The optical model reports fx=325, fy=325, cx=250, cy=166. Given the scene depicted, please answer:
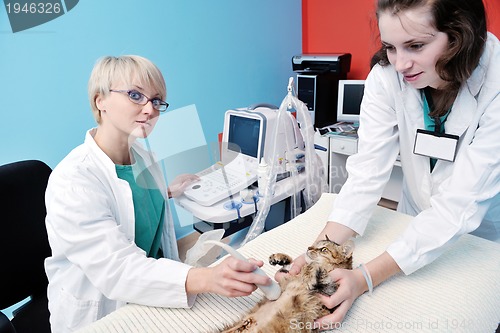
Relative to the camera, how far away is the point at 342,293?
29.9 inches

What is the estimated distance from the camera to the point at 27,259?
1238 millimetres

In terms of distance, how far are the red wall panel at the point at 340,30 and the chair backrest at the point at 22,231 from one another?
2654 mm

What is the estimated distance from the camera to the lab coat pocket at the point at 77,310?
960mm

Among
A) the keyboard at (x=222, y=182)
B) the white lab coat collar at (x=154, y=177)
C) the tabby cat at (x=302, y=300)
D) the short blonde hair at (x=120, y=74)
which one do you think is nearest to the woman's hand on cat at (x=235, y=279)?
the tabby cat at (x=302, y=300)

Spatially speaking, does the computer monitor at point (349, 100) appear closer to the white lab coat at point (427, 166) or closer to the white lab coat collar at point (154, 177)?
A: the white lab coat at point (427, 166)

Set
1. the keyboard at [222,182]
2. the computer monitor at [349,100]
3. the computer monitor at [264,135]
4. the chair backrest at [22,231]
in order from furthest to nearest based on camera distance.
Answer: the computer monitor at [349,100], the computer monitor at [264,135], the keyboard at [222,182], the chair backrest at [22,231]

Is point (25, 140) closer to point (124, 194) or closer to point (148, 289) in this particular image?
point (124, 194)

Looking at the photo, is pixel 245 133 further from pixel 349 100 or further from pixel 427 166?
pixel 349 100

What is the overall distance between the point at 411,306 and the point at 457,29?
682 mm

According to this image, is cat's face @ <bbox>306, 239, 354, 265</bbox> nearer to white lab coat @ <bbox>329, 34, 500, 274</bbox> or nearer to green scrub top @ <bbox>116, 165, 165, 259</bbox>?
white lab coat @ <bbox>329, 34, 500, 274</bbox>

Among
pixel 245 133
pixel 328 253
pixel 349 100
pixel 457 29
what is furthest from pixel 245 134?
pixel 349 100

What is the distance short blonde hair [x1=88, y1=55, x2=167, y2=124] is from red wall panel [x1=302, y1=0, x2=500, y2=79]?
2.35 m

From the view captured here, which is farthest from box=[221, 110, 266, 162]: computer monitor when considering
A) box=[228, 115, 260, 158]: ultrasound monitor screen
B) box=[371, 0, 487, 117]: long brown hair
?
box=[371, 0, 487, 117]: long brown hair

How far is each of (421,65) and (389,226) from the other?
0.55 m
